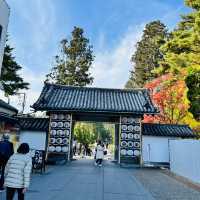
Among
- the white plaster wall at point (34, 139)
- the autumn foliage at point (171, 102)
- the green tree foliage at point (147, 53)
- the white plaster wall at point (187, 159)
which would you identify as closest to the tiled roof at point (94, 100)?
the white plaster wall at point (34, 139)

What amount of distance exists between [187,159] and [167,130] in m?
7.99

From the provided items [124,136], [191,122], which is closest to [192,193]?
[124,136]

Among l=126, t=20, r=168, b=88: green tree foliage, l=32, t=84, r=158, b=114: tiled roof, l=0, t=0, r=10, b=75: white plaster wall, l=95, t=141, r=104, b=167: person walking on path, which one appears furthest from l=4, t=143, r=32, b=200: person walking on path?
l=126, t=20, r=168, b=88: green tree foliage

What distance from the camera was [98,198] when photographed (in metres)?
8.87

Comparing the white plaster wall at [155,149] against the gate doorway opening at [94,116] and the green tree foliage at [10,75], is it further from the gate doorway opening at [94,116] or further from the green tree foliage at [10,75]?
the green tree foliage at [10,75]

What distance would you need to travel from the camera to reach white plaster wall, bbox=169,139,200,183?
12.9 meters

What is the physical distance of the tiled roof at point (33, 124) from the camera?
21.8m

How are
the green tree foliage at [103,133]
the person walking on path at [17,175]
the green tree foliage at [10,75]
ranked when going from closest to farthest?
the person walking on path at [17,175] < the green tree foliage at [10,75] < the green tree foliage at [103,133]

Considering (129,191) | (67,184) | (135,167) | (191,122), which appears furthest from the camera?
(191,122)

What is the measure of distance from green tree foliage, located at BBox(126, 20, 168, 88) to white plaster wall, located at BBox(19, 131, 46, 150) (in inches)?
1153

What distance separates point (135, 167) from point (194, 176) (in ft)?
26.3

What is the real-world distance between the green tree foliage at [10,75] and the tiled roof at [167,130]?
12.7 metres

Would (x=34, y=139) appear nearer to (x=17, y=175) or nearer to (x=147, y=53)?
(x=17, y=175)

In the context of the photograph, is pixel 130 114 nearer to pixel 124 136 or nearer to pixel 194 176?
pixel 124 136
